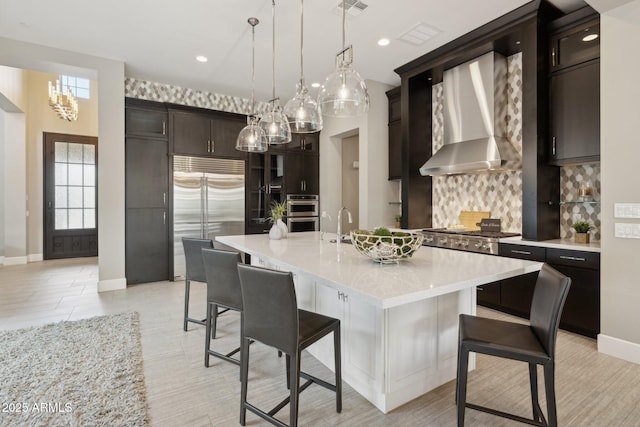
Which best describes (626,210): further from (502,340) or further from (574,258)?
(502,340)

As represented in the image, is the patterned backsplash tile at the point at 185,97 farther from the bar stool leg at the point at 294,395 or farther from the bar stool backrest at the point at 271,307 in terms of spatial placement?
the bar stool leg at the point at 294,395

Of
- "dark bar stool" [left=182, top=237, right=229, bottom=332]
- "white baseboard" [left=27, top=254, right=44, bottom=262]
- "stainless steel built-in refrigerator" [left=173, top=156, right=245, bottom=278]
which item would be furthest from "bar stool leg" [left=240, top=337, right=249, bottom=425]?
"white baseboard" [left=27, top=254, right=44, bottom=262]

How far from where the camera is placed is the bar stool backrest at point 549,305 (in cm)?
142

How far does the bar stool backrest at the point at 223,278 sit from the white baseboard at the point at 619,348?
9.55ft

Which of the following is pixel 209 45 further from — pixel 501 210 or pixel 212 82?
pixel 501 210

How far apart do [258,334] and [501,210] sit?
3598mm

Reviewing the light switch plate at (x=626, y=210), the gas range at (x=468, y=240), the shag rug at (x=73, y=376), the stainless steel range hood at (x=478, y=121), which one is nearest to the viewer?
the shag rug at (x=73, y=376)

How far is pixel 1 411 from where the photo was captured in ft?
5.92

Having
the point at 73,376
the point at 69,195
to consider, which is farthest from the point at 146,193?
the point at 69,195

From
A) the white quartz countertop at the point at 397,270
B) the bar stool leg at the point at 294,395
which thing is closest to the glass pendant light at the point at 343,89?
the white quartz countertop at the point at 397,270

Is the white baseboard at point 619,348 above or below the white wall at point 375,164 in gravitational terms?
below

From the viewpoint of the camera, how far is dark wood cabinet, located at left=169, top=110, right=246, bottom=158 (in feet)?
16.8

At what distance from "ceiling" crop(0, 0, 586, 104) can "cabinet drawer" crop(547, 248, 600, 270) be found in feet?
7.91

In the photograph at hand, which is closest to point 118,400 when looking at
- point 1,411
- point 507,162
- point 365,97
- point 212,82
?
point 1,411
